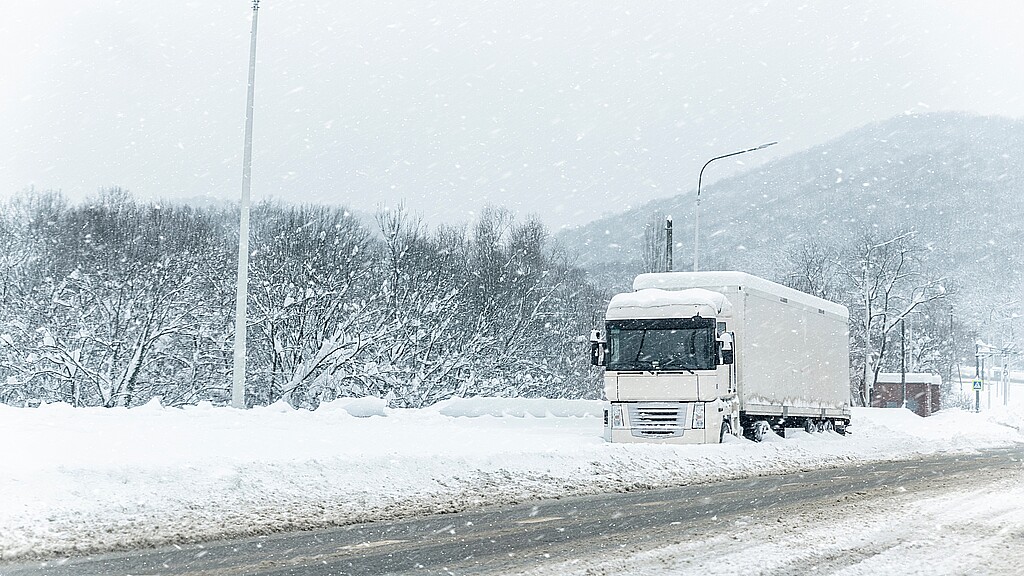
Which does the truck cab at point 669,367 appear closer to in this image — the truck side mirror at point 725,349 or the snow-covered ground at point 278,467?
the truck side mirror at point 725,349

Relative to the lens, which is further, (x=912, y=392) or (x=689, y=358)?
(x=912, y=392)

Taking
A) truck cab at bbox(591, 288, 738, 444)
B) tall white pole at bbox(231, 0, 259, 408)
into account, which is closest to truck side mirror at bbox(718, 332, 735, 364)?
truck cab at bbox(591, 288, 738, 444)

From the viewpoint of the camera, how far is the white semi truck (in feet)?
71.9

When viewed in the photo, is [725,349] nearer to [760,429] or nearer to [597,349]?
[597,349]

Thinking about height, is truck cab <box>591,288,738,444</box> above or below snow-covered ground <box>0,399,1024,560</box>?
above

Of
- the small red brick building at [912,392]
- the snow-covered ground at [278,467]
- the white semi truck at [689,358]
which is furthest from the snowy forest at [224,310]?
the small red brick building at [912,392]

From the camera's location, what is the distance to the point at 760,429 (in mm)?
24625

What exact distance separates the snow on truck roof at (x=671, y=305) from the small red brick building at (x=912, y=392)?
5785cm

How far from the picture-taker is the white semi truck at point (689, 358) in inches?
863

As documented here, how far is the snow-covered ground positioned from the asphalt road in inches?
24.6

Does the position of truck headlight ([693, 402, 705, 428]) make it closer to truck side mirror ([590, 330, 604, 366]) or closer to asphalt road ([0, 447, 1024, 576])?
truck side mirror ([590, 330, 604, 366])

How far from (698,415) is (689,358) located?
1.17 m

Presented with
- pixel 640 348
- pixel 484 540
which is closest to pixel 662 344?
pixel 640 348

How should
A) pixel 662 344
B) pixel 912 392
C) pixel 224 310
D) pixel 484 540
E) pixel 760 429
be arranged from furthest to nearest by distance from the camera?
pixel 912 392 < pixel 224 310 < pixel 760 429 < pixel 662 344 < pixel 484 540
